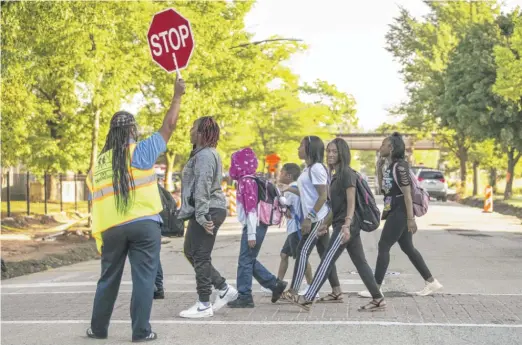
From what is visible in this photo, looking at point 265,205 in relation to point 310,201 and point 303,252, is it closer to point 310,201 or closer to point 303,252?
point 310,201

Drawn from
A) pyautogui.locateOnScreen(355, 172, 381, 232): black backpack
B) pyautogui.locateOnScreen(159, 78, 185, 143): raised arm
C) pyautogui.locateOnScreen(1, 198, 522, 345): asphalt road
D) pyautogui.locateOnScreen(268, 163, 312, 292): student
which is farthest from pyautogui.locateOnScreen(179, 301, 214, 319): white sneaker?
pyautogui.locateOnScreen(159, 78, 185, 143): raised arm

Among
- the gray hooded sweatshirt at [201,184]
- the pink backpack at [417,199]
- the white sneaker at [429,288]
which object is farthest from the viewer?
the white sneaker at [429,288]

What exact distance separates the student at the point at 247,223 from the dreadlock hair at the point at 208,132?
70 centimetres

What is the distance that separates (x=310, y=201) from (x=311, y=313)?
1181 millimetres

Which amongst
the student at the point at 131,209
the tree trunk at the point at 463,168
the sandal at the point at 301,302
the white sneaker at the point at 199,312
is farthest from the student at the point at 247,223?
the tree trunk at the point at 463,168

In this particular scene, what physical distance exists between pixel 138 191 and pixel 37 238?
15953 millimetres

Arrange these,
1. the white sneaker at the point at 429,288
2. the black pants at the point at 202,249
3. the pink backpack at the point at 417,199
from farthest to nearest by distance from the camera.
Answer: the white sneaker at the point at 429,288, the pink backpack at the point at 417,199, the black pants at the point at 202,249

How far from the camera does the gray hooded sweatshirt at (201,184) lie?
8.28 m

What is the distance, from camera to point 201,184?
828 centimetres

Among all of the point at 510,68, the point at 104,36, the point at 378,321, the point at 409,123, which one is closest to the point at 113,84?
the point at 104,36

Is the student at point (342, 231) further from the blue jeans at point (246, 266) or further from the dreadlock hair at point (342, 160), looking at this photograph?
the blue jeans at point (246, 266)

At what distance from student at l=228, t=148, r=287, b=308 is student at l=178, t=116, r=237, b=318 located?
0.59 m

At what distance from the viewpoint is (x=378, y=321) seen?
320 inches

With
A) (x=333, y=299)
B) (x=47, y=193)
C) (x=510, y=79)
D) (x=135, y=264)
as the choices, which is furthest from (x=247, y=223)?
(x=47, y=193)
